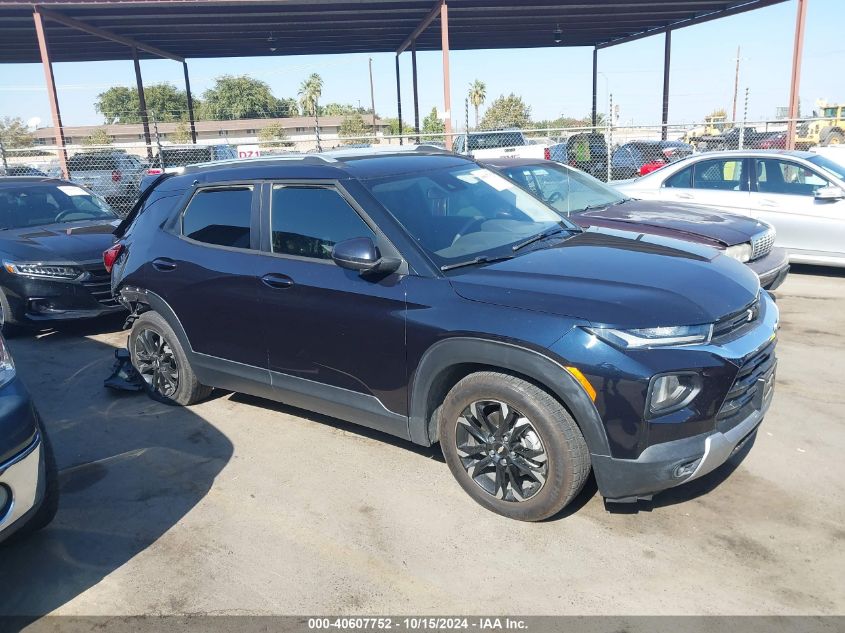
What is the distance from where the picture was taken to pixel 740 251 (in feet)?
21.0

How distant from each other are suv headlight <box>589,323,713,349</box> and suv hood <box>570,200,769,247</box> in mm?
3629

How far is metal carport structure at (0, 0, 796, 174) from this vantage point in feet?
52.7

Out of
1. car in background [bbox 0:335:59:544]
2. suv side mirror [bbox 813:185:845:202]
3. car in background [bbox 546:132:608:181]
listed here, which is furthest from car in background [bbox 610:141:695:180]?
car in background [bbox 0:335:59:544]

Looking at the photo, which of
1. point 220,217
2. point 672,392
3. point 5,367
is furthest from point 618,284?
point 5,367

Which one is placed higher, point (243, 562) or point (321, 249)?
point (321, 249)

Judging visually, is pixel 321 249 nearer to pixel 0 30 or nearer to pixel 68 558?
pixel 68 558

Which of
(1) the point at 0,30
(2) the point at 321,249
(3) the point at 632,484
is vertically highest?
(1) the point at 0,30

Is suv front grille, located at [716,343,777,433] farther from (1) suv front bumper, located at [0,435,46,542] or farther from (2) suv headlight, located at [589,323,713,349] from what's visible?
(1) suv front bumper, located at [0,435,46,542]

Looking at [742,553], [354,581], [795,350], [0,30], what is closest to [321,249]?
[354,581]

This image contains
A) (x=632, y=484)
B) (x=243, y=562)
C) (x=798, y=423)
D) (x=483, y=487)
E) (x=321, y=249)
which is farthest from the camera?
(x=798, y=423)

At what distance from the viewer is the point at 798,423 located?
14.7 ft

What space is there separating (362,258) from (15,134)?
5449cm

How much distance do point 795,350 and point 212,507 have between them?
16.5 feet

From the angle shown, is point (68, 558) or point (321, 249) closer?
point (68, 558)
